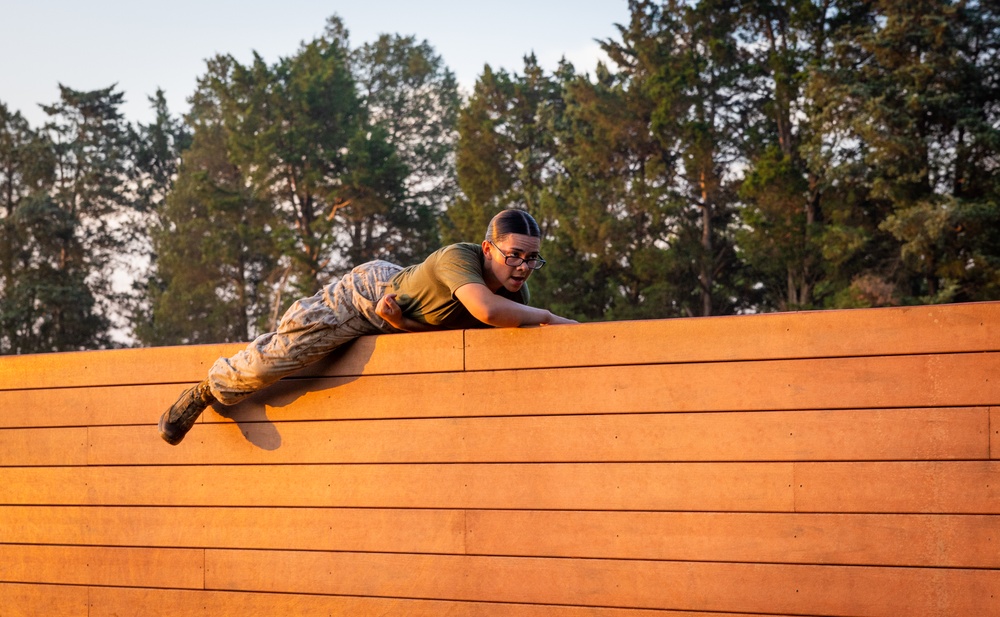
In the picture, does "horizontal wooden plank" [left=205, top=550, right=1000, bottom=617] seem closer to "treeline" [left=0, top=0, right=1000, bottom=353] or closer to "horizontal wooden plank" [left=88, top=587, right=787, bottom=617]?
"horizontal wooden plank" [left=88, top=587, right=787, bottom=617]

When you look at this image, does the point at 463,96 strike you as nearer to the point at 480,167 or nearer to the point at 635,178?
the point at 480,167

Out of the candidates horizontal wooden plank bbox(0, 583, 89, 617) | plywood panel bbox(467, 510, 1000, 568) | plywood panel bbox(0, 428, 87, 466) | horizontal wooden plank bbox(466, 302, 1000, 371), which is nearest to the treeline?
horizontal wooden plank bbox(466, 302, 1000, 371)

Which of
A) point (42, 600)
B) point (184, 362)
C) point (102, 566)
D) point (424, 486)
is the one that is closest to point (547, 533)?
point (424, 486)

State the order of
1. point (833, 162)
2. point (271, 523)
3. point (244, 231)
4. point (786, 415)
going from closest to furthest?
point (786, 415)
point (271, 523)
point (833, 162)
point (244, 231)

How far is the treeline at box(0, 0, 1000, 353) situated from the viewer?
18.1 metres

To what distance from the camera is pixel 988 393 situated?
8.19ft

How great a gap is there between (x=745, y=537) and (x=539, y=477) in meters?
0.59

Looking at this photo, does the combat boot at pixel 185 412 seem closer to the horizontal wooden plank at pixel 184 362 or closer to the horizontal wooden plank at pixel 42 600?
the horizontal wooden plank at pixel 184 362

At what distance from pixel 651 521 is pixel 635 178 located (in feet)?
65.8

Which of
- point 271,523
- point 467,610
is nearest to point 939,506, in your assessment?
point 467,610

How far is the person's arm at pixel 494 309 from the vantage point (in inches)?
115

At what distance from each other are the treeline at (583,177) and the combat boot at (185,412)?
1586 centimetres

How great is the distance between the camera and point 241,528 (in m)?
3.32

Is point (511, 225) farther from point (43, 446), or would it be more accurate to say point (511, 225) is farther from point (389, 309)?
point (43, 446)
